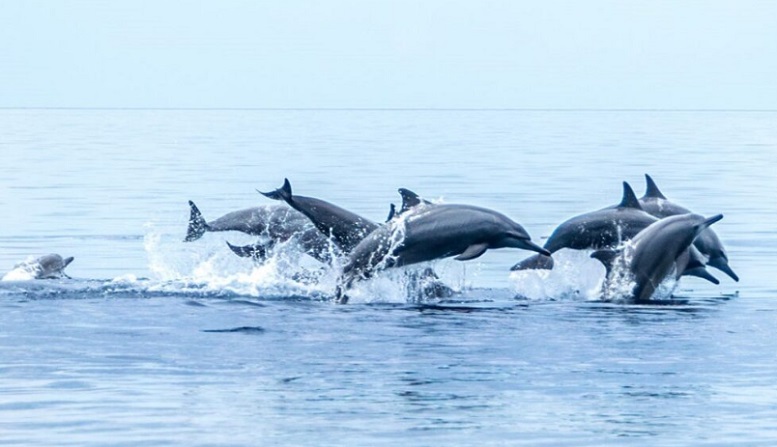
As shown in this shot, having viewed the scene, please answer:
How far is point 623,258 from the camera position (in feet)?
61.3

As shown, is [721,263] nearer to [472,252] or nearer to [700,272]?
[700,272]

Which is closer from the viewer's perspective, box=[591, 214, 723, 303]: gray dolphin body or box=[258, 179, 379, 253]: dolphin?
box=[591, 214, 723, 303]: gray dolphin body

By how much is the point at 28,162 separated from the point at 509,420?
159 ft

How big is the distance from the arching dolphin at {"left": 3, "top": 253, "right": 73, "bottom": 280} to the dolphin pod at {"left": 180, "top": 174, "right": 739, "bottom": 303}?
2.53 m

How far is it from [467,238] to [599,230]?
235 centimetres

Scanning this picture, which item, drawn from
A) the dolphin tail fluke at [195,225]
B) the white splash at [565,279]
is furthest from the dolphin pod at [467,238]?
the dolphin tail fluke at [195,225]

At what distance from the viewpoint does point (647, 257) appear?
1858 centimetres

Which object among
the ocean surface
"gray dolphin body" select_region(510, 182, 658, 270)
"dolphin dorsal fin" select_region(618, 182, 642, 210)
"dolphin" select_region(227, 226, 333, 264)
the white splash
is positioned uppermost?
"dolphin dorsal fin" select_region(618, 182, 642, 210)

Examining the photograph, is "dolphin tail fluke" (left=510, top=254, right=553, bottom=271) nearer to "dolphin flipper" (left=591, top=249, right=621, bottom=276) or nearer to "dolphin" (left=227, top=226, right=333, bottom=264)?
"dolphin flipper" (left=591, top=249, right=621, bottom=276)

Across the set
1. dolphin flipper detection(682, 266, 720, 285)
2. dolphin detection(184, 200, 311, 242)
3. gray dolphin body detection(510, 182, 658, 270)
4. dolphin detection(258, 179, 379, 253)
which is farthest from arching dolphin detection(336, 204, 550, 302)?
dolphin flipper detection(682, 266, 720, 285)

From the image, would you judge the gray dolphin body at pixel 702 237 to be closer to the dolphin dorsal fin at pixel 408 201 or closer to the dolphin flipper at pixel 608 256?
the dolphin flipper at pixel 608 256

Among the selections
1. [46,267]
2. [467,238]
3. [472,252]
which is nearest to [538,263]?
[467,238]

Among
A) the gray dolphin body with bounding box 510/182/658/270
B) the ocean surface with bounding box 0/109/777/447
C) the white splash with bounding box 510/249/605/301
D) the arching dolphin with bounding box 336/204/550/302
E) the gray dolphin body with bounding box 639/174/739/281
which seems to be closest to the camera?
the ocean surface with bounding box 0/109/777/447

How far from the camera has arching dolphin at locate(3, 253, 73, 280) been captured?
67.3ft
